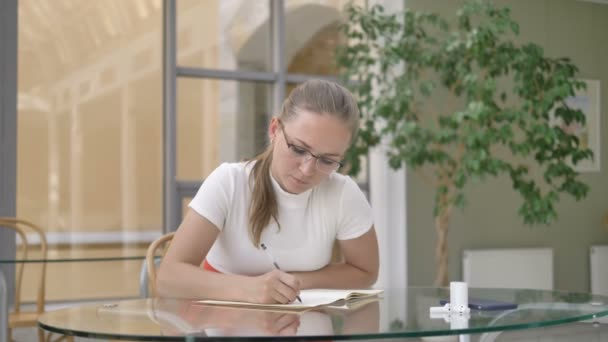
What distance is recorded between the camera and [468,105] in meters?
4.33

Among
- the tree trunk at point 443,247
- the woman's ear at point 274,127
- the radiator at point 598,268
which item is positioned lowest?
the radiator at point 598,268

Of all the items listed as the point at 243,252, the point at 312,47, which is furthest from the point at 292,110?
the point at 312,47

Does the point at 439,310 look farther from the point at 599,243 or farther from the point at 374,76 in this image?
the point at 599,243

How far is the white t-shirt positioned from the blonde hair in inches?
1.0

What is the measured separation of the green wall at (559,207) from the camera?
5.29 metres

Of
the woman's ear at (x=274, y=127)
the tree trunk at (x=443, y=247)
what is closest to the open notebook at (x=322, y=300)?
the woman's ear at (x=274, y=127)

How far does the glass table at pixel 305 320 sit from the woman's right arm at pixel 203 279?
0.06 m

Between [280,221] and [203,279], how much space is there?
302 mm

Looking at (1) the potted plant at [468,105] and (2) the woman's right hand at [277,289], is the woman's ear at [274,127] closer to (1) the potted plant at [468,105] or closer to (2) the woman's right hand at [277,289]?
(2) the woman's right hand at [277,289]

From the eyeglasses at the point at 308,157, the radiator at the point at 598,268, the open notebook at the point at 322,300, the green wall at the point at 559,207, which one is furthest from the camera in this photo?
the radiator at the point at 598,268

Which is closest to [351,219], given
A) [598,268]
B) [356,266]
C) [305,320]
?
[356,266]

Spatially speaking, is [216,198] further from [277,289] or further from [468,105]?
[468,105]

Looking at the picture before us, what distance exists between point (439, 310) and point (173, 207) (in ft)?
10.6

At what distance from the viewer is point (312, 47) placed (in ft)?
17.1
